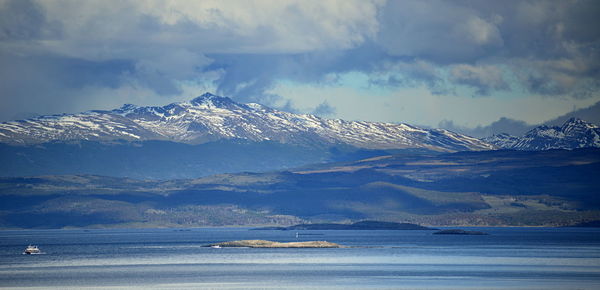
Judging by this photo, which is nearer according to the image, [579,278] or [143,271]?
[579,278]

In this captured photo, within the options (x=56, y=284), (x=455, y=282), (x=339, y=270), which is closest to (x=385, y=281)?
(x=455, y=282)

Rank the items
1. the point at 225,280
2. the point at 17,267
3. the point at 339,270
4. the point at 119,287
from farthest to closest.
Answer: the point at 17,267 → the point at 339,270 → the point at 225,280 → the point at 119,287

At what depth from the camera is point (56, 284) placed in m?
152

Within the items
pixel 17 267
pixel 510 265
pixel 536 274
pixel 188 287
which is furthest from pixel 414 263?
pixel 17 267

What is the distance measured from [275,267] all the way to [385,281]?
1656 inches

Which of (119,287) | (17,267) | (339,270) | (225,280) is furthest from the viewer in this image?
(17,267)

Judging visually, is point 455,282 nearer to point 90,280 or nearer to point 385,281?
point 385,281

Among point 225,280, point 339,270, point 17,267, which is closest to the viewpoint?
point 225,280

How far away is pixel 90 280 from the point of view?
159875 millimetres

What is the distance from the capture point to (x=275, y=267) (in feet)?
626

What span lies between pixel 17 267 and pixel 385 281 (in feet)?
284

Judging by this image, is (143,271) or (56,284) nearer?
(56,284)

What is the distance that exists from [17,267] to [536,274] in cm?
10745

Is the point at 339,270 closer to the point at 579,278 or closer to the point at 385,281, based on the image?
the point at 385,281
